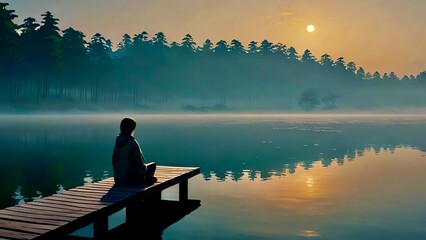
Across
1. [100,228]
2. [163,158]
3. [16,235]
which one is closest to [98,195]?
[100,228]

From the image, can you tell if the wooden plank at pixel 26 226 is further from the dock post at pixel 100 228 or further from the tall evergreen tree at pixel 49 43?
the tall evergreen tree at pixel 49 43

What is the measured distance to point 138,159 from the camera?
1277 centimetres

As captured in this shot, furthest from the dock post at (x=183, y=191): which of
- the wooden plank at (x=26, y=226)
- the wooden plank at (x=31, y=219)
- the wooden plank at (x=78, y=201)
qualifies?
the wooden plank at (x=26, y=226)

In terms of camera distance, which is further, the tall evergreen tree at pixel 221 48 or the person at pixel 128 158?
the tall evergreen tree at pixel 221 48

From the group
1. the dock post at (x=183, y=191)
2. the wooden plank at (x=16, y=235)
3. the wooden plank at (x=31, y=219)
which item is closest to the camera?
the wooden plank at (x=16, y=235)

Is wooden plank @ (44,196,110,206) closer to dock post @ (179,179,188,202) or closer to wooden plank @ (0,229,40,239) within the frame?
wooden plank @ (0,229,40,239)

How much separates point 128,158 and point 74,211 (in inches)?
111

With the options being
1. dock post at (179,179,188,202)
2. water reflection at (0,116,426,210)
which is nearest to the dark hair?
dock post at (179,179,188,202)

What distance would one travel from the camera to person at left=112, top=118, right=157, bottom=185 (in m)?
12.5

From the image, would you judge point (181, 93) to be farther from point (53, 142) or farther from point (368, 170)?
point (368, 170)

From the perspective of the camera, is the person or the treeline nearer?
the person

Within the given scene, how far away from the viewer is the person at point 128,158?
1250 centimetres

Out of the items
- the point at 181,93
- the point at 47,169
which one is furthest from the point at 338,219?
the point at 181,93

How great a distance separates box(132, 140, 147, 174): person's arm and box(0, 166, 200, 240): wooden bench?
48cm
